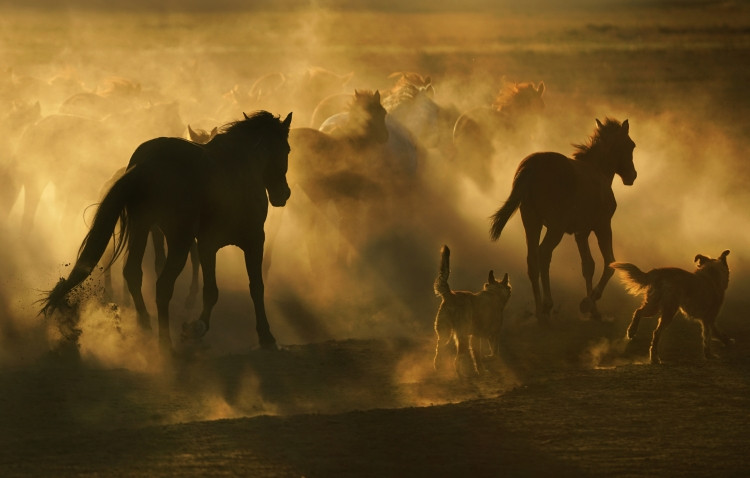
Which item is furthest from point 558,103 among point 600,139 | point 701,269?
point 701,269

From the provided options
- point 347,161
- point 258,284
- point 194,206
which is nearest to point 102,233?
point 194,206

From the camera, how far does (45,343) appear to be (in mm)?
13367

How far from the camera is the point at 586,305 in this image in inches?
603

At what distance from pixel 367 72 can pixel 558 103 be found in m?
15.5

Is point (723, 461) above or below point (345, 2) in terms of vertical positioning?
below

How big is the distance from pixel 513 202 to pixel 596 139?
5.79ft

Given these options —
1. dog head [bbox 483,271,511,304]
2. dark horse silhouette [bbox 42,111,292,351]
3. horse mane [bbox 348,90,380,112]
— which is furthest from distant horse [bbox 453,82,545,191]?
dog head [bbox 483,271,511,304]

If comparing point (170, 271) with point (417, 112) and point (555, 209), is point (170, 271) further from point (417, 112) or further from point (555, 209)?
point (417, 112)

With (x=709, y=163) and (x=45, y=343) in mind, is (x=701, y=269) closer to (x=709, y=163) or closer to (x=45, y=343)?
(x=45, y=343)

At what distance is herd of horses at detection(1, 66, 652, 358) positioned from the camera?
12719mm

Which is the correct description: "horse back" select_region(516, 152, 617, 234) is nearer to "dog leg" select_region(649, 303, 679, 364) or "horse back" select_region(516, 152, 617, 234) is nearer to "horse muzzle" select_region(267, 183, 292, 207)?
"horse muzzle" select_region(267, 183, 292, 207)

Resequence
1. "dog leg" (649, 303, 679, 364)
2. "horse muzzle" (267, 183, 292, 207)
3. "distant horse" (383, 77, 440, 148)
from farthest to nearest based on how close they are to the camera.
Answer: "distant horse" (383, 77, 440, 148)
"horse muzzle" (267, 183, 292, 207)
"dog leg" (649, 303, 679, 364)

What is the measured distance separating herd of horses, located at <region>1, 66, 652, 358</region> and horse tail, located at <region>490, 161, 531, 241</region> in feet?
0.04

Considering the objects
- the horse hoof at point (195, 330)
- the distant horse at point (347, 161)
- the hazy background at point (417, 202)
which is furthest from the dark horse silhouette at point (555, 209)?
the distant horse at point (347, 161)
